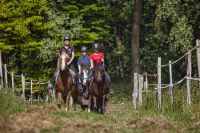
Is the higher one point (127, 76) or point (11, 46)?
point (11, 46)

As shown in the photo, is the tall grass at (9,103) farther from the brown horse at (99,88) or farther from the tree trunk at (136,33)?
the tree trunk at (136,33)

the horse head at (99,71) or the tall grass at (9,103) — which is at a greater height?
the horse head at (99,71)

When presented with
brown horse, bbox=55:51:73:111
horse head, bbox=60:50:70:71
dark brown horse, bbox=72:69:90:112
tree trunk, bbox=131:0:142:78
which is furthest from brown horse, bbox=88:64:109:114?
tree trunk, bbox=131:0:142:78

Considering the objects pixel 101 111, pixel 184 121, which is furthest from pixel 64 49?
pixel 184 121

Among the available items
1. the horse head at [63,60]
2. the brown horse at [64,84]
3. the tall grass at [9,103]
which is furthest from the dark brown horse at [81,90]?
the tall grass at [9,103]

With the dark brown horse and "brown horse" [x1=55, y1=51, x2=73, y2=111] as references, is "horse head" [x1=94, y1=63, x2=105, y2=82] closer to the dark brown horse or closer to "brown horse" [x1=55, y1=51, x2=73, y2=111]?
"brown horse" [x1=55, y1=51, x2=73, y2=111]

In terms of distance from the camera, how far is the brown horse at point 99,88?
19.5 m

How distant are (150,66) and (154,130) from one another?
32.7 m

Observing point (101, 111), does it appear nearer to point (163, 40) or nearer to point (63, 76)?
point (63, 76)

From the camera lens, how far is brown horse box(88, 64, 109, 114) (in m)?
19.5

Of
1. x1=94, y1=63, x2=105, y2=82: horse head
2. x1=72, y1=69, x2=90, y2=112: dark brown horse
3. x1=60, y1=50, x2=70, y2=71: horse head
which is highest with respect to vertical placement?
x1=60, y1=50, x2=70, y2=71: horse head

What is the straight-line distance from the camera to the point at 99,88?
2017cm

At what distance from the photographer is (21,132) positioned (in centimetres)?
1102

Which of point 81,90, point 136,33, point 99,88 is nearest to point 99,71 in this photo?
point 99,88
